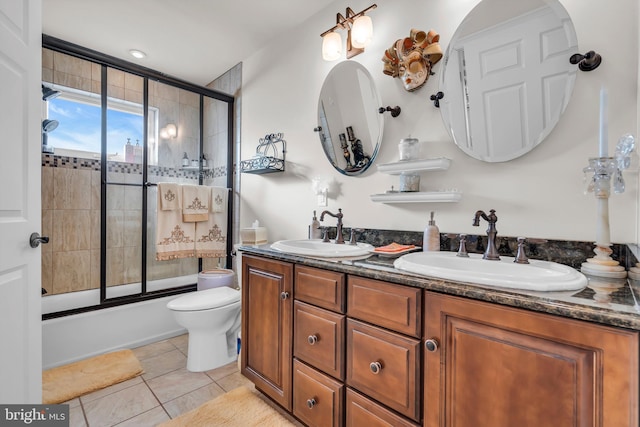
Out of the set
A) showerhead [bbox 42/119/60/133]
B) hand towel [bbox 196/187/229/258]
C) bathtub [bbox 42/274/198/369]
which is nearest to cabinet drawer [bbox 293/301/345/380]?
hand towel [bbox 196/187/229/258]

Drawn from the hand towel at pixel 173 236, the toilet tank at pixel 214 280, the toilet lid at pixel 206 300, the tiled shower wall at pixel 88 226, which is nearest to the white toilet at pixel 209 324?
the toilet lid at pixel 206 300

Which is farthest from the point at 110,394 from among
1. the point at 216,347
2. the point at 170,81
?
the point at 170,81

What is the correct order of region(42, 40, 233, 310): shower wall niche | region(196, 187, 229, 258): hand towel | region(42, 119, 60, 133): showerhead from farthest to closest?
region(196, 187, 229, 258): hand towel, region(42, 40, 233, 310): shower wall niche, region(42, 119, 60, 133): showerhead

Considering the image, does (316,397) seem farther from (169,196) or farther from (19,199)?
(169,196)

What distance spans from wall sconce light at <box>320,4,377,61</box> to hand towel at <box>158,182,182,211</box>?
64.5 inches

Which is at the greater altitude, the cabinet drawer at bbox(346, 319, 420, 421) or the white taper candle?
the white taper candle

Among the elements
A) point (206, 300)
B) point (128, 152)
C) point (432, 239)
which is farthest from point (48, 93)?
point (432, 239)

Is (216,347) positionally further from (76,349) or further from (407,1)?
(407,1)

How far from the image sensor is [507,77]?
1.29 m

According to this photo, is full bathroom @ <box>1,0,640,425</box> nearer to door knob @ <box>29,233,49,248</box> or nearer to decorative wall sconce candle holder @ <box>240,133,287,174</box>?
decorative wall sconce candle holder @ <box>240,133,287,174</box>

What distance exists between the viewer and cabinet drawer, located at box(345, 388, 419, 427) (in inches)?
39.6

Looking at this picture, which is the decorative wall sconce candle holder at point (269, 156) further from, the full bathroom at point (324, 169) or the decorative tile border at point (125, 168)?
the decorative tile border at point (125, 168)

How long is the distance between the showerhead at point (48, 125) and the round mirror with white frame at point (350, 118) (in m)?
2.28

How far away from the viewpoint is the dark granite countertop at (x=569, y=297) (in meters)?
0.63
